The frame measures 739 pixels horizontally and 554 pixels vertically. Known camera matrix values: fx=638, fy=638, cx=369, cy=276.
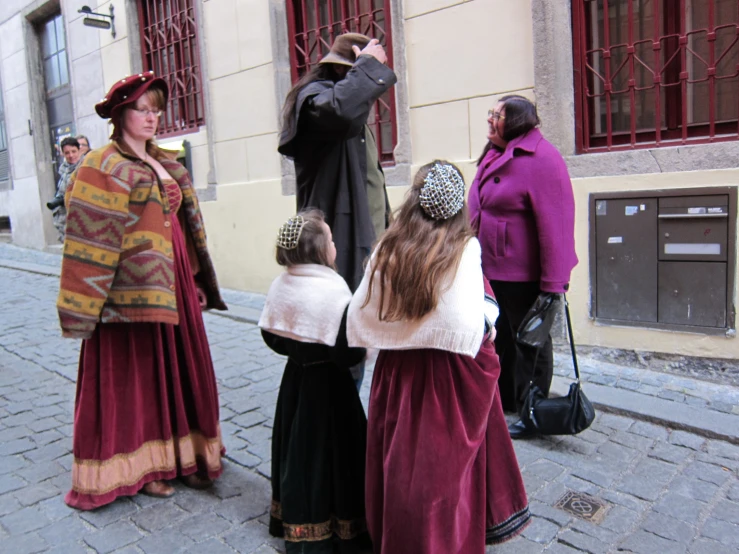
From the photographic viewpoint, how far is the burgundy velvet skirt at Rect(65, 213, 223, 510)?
2.77 metres

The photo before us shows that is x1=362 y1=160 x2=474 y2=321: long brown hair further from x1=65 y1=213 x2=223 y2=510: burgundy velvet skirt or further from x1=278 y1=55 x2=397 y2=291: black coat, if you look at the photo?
x1=65 y1=213 x2=223 y2=510: burgundy velvet skirt

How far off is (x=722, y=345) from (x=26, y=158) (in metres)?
11.9

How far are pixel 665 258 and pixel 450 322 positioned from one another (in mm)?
2946

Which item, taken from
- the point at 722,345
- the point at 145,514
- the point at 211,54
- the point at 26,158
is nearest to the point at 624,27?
the point at 722,345

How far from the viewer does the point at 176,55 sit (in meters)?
8.14

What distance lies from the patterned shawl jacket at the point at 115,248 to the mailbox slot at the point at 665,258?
3.11m

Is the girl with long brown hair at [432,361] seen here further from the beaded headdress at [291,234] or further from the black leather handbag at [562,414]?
the black leather handbag at [562,414]

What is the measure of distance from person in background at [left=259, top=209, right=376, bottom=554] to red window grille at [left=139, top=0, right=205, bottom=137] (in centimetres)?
627

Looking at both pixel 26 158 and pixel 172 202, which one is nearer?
pixel 172 202

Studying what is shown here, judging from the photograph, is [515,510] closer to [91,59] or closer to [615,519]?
[615,519]

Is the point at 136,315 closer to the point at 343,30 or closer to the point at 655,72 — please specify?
the point at 655,72

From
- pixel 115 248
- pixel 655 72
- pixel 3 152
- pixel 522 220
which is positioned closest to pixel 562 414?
pixel 522 220

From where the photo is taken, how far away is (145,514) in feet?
9.00

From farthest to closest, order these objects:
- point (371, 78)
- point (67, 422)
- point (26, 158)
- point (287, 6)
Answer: point (26, 158) → point (287, 6) → point (67, 422) → point (371, 78)
